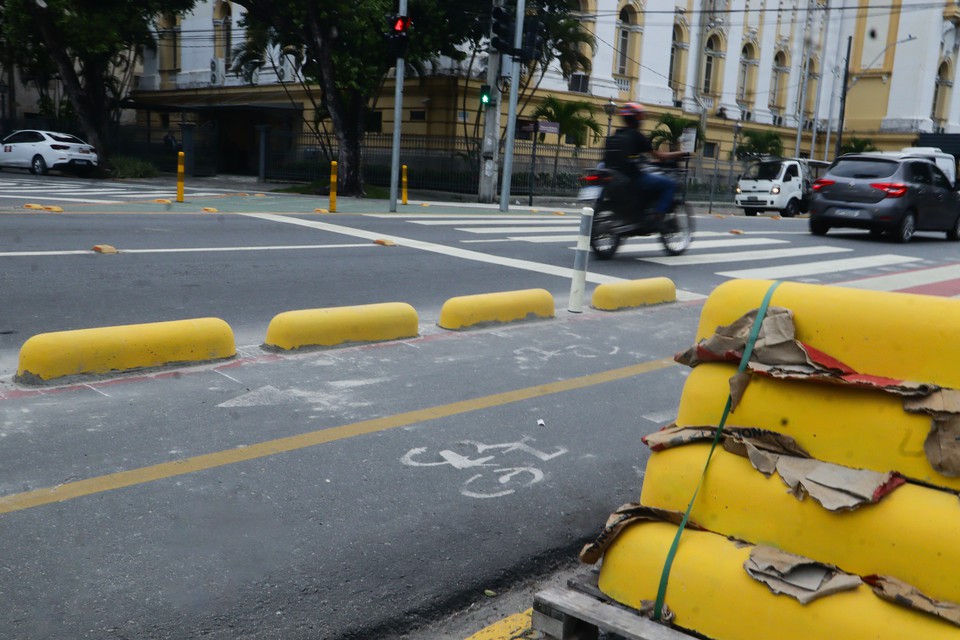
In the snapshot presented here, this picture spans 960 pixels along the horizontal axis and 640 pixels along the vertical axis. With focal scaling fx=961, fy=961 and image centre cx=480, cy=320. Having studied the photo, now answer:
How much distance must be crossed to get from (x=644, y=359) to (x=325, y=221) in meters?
9.51

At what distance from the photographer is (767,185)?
28625 mm

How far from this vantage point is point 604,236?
12461 millimetres

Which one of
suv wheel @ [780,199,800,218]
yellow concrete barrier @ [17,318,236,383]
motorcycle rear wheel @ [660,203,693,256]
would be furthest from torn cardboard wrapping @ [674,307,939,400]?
suv wheel @ [780,199,800,218]

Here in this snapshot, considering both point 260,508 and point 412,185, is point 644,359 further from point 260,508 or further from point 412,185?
point 412,185

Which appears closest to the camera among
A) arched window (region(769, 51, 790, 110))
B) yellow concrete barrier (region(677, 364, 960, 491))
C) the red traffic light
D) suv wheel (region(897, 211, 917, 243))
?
yellow concrete barrier (region(677, 364, 960, 491))

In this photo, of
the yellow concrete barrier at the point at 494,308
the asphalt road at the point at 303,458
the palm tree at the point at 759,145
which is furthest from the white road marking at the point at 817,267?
the palm tree at the point at 759,145

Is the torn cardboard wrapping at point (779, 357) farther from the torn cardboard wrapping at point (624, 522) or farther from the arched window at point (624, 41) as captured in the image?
the arched window at point (624, 41)

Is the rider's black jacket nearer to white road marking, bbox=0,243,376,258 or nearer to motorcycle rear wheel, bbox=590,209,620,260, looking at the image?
motorcycle rear wheel, bbox=590,209,620,260

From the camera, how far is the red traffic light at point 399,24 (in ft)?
59.0

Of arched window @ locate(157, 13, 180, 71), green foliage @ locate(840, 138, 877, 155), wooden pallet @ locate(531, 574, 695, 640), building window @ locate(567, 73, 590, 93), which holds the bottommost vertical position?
wooden pallet @ locate(531, 574, 695, 640)

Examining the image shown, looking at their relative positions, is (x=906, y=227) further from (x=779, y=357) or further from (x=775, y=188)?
(x=779, y=357)

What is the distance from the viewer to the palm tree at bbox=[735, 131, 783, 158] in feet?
137

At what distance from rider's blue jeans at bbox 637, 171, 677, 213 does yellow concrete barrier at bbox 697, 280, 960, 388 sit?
8813 millimetres

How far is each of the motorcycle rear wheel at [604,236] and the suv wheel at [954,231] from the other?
8.97m
